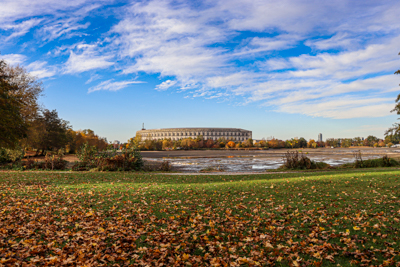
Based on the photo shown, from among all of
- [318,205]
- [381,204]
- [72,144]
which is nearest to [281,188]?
[318,205]

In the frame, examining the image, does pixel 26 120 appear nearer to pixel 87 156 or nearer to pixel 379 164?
pixel 87 156

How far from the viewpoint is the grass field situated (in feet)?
17.0

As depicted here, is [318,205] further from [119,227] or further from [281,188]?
[119,227]

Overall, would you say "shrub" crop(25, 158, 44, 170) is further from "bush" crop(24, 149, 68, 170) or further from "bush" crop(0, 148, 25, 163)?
"bush" crop(0, 148, 25, 163)

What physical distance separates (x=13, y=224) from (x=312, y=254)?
7.54 meters

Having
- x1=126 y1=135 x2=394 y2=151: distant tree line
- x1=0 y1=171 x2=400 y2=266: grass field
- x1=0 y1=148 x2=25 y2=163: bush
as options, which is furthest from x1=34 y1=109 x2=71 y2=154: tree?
x1=0 y1=171 x2=400 y2=266: grass field

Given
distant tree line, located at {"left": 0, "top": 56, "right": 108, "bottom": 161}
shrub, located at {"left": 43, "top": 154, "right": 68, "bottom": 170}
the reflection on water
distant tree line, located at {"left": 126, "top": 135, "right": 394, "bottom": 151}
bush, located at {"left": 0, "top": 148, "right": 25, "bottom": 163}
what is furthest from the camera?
distant tree line, located at {"left": 126, "top": 135, "right": 394, "bottom": 151}

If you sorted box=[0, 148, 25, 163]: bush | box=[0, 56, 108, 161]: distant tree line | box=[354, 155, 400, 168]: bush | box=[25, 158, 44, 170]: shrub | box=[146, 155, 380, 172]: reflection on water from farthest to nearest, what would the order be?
box=[0, 148, 25, 163]: bush → box=[146, 155, 380, 172]: reflection on water → box=[25, 158, 44, 170]: shrub → box=[354, 155, 400, 168]: bush → box=[0, 56, 108, 161]: distant tree line

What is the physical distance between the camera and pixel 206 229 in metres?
6.68

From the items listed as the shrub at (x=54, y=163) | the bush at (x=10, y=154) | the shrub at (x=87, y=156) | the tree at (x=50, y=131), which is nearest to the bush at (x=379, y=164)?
the shrub at (x=87, y=156)

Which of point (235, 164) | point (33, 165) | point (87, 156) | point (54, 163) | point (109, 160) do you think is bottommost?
point (235, 164)

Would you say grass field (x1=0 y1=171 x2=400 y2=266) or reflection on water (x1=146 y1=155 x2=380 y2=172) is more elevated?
grass field (x1=0 y1=171 x2=400 y2=266)

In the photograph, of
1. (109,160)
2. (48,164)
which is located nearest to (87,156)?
(109,160)

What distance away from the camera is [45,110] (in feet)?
168
